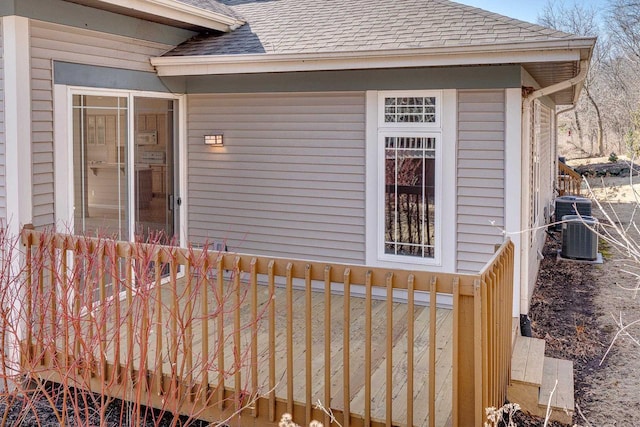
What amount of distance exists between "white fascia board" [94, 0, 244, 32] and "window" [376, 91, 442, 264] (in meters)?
2.43

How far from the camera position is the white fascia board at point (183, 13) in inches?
235

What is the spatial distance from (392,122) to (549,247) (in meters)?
6.32

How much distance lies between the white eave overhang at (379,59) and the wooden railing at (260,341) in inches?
75.6

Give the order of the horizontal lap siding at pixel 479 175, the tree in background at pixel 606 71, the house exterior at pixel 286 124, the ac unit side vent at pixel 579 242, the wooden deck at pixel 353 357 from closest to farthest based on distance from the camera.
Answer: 1. the wooden deck at pixel 353 357
2. the house exterior at pixel 286 124
3. the horizontal lap siding at pixel 479 175
4. the ac unit side vent at pixel 579 242
5. the tree in background at pixel 606 71

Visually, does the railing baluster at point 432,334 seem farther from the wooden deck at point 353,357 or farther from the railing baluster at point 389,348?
the wooden deck at point 353,357

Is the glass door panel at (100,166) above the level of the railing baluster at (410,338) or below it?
above

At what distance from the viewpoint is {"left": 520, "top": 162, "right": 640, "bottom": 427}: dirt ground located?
4.72m

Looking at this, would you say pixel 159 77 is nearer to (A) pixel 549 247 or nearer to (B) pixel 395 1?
(B) pixel 395 1

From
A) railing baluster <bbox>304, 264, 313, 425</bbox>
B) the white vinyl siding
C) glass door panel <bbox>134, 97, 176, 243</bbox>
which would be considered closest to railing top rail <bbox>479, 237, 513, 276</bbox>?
railing baluster <bbox>304, 264, 313, 425</bbox>

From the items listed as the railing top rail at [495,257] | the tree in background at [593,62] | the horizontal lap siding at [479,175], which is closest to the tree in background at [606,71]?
the tree in background at [593,62]

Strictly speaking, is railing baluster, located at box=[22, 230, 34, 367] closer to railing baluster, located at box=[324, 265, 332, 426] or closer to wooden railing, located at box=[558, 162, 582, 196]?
railing baluster, located at box=[324, 265, 332, 426]

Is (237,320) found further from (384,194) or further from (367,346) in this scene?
(384,194)

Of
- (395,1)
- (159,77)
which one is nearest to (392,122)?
(395,1)

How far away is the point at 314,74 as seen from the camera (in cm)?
676
